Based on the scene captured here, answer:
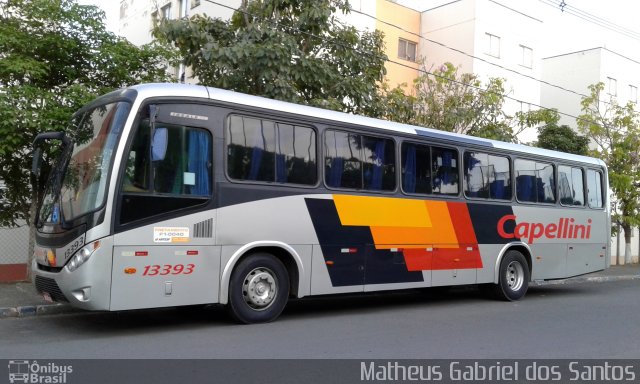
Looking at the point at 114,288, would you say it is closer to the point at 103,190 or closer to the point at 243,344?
the point at 103,190

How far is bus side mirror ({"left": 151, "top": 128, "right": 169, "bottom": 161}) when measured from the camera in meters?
7.70

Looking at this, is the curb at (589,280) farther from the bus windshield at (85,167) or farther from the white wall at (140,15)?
the white wall at (140,15)

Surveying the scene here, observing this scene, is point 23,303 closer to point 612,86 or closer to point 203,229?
point 203,229

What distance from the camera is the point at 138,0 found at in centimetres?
3000

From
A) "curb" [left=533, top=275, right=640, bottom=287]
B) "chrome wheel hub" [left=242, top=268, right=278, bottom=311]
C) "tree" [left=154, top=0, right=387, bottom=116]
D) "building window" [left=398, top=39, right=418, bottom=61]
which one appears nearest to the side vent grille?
"chrome wheel hub" [left=242, top=268, right=278, bottom=311]

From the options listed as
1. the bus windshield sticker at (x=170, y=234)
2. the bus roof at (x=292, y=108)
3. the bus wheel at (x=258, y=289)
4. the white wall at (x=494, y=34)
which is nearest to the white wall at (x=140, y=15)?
the white wall at (x=494, y=34)

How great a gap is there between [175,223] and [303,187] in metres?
2.15

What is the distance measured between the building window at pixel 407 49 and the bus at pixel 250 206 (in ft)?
57.9

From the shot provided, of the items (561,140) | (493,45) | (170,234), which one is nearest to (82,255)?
(170,234)

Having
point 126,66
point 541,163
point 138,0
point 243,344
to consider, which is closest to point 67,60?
point 126,66

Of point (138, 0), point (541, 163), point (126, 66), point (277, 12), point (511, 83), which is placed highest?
point (138, 0)

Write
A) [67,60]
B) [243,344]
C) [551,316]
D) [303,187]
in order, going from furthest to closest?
1. [67,60]
2. [551,316]
3. [303,187]
4. [243,344]

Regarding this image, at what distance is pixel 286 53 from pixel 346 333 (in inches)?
237

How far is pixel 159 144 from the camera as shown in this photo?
7.77m
